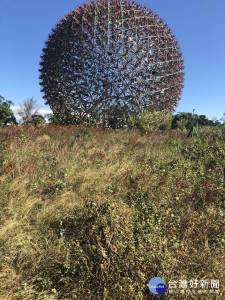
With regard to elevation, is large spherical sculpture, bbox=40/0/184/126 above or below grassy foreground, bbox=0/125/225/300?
above

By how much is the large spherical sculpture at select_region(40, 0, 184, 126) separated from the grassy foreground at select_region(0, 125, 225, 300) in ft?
27.9

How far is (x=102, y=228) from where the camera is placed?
2438mm

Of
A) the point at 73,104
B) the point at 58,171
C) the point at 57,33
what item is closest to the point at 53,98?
the point at 73,104

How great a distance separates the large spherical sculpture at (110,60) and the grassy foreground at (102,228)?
8.49 metres

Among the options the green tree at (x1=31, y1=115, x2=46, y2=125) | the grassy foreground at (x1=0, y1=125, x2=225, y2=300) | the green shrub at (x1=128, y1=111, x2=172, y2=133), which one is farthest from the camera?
the green shrub at (x1=128, y1=111, x2=172, y2=133)

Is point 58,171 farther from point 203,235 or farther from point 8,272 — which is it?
point 203,235

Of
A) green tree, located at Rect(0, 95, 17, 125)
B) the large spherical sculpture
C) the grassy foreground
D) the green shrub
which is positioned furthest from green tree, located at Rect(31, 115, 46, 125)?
green tree, located at Rect(0, 95, 17, 125)

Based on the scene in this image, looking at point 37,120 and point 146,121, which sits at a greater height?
point 37,120

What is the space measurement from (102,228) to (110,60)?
11131 millimetres

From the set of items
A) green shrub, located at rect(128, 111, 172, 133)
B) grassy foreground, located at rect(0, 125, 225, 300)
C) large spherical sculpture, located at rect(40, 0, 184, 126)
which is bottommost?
grassy foreground, located at rect(0, 125, 225, 300)

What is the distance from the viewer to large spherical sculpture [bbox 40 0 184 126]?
37.5 ft

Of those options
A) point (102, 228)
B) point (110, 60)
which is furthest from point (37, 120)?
point (102, 228)

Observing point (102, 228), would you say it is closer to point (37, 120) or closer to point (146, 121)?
point (146, 121)

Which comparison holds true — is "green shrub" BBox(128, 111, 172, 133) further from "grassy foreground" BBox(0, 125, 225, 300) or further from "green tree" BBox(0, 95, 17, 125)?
"green tree" BBox(0, 95, 17, 125)
